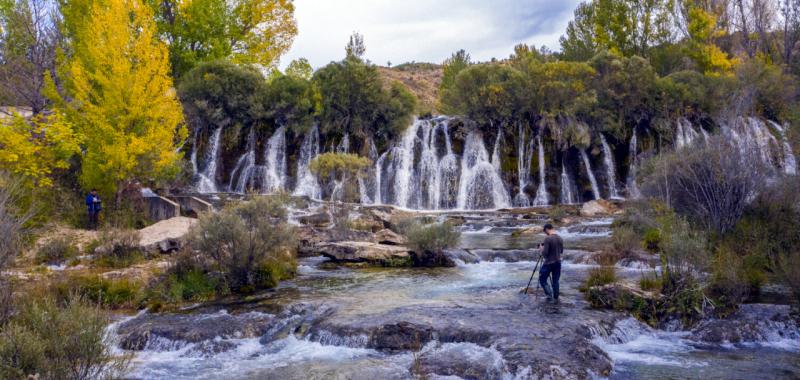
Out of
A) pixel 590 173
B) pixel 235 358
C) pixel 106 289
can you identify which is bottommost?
pixel 235 358

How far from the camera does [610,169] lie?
34844 mm

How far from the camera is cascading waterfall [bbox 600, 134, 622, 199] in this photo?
33.8 metres

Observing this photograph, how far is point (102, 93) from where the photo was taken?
18.9m

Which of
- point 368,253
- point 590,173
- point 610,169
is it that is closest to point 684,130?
point 610,169

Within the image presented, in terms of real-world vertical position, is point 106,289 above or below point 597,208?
below

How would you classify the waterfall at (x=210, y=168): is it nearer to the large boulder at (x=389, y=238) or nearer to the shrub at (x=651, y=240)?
the large boulder at (x=389, y=238)

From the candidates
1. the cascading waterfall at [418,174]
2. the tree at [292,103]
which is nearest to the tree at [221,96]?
the tree at [292,103]

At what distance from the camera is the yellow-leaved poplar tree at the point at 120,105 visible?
57.4 feet

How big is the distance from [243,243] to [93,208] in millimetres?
8075

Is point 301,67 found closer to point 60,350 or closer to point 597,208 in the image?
point 597,208

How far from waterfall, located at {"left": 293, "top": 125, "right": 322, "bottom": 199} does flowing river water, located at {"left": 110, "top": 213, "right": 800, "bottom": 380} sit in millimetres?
20986

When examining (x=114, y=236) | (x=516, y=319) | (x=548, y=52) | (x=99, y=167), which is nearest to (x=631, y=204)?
(x=516, y=319)

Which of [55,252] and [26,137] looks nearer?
[55,252]

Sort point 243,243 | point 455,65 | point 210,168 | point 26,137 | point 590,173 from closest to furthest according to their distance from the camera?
1. point 243,243
2. point 26,137
3. point 210,168
4. point 590,173
5. point 455,65
